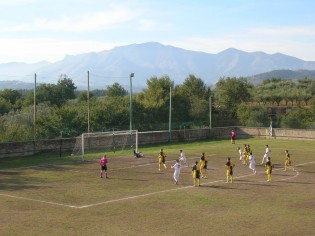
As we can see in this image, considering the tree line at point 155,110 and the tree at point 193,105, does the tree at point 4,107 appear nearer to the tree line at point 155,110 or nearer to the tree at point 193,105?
the tree line at point 155,110

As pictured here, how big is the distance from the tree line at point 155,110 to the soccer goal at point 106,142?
304 cm

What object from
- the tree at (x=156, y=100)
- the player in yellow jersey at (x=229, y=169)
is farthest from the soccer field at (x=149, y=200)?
the tree at (x=156, y=100)

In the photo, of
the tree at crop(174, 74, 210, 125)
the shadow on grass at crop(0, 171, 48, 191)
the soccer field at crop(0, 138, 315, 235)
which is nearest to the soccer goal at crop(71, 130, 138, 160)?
the soccer field at crop(0, 138, 315, 235)

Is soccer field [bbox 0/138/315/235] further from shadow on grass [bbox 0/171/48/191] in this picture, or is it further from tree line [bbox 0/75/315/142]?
tree line [bbox 0/75/315/142]

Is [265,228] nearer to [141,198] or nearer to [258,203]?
[258,203]

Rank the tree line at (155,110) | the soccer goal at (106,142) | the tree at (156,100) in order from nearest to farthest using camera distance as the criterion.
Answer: the soccer goal at (106,142) → the tree line at (155,110) → the tree at (156,100)

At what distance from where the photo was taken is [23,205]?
79.9 ft

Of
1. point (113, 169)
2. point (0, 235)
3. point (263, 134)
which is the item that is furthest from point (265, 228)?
point (263, 134)

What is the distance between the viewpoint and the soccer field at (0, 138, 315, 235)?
19953 mm

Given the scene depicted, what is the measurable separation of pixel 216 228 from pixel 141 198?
7.12 meters

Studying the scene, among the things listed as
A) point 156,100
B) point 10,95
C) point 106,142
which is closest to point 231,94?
point 156,100

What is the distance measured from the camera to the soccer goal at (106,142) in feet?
156

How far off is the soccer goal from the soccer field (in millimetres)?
6464

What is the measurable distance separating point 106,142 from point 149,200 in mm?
25513
